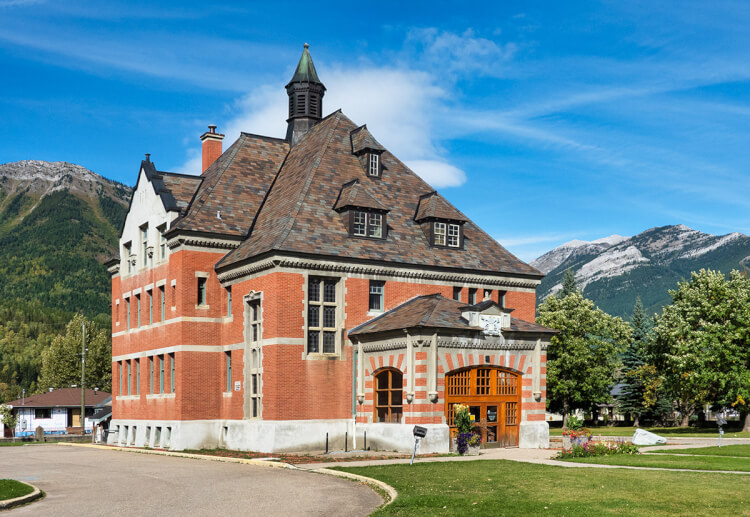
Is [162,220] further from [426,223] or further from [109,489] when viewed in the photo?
[109,489]

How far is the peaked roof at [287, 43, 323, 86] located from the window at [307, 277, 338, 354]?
→ 54.8ft

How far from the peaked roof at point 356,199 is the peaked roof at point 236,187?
532cm

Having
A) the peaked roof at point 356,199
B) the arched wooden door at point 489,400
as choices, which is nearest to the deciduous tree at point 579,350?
the arched wooden door at point 489,400

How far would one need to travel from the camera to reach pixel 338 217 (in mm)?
40531

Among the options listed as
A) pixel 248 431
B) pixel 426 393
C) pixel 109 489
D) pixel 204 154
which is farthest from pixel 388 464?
pixel 204 154

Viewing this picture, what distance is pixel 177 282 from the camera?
136 ft

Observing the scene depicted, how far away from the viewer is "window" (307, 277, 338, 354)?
126ft

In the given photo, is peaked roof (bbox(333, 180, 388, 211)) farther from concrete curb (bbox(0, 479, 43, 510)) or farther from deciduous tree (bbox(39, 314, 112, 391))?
deciduous tree (bbox(39, 314, 112, 391))

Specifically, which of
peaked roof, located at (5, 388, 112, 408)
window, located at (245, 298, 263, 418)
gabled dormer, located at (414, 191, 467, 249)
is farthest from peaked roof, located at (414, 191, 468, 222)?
peaked roof, located at (5, 388, 112, 408)

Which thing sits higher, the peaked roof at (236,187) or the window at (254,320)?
the peaked roof at (236,187)

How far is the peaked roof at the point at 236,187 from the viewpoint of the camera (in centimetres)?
4175

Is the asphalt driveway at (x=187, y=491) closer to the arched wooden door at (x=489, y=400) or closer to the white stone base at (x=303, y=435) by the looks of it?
the white stone base at (x=303, y=435)

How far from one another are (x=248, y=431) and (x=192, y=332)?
6.22m

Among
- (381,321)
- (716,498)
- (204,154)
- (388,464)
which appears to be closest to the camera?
(716,498)
